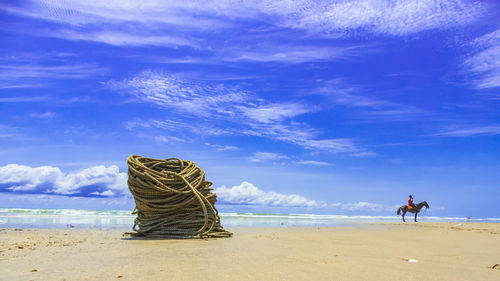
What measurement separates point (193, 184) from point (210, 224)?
2.36ft

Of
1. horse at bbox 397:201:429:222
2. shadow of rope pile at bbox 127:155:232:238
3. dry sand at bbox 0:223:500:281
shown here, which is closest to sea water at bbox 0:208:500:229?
horse at bbox 397:201:429:222

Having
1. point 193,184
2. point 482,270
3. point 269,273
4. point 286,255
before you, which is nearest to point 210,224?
point 193,184

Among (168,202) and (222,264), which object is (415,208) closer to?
(168,202)

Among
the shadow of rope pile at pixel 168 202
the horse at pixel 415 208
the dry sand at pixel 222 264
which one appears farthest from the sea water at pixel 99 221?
the dry sand at pixel 222 264

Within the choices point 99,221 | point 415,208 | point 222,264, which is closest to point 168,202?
point 222,264

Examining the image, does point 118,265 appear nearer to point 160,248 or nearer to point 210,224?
point 160,248

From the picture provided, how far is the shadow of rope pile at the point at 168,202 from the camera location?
5672mm

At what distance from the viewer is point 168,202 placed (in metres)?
5.75

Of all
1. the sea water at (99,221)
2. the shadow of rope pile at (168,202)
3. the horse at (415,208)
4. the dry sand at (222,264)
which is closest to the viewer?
the dry sand at (222,264)

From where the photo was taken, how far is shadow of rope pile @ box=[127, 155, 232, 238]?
5.67m

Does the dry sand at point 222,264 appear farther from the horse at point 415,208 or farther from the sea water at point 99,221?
the horse at point 415,208

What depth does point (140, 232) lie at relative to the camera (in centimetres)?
591

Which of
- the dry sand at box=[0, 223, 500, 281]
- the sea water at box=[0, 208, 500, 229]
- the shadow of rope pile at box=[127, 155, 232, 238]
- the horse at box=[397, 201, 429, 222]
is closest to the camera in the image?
the dry sand at box=[0, 223, 500, 281]

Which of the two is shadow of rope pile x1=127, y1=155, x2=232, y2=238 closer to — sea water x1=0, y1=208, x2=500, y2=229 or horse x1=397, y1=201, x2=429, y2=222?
sea water x1=0, y1=208, x2=500, y2=229
